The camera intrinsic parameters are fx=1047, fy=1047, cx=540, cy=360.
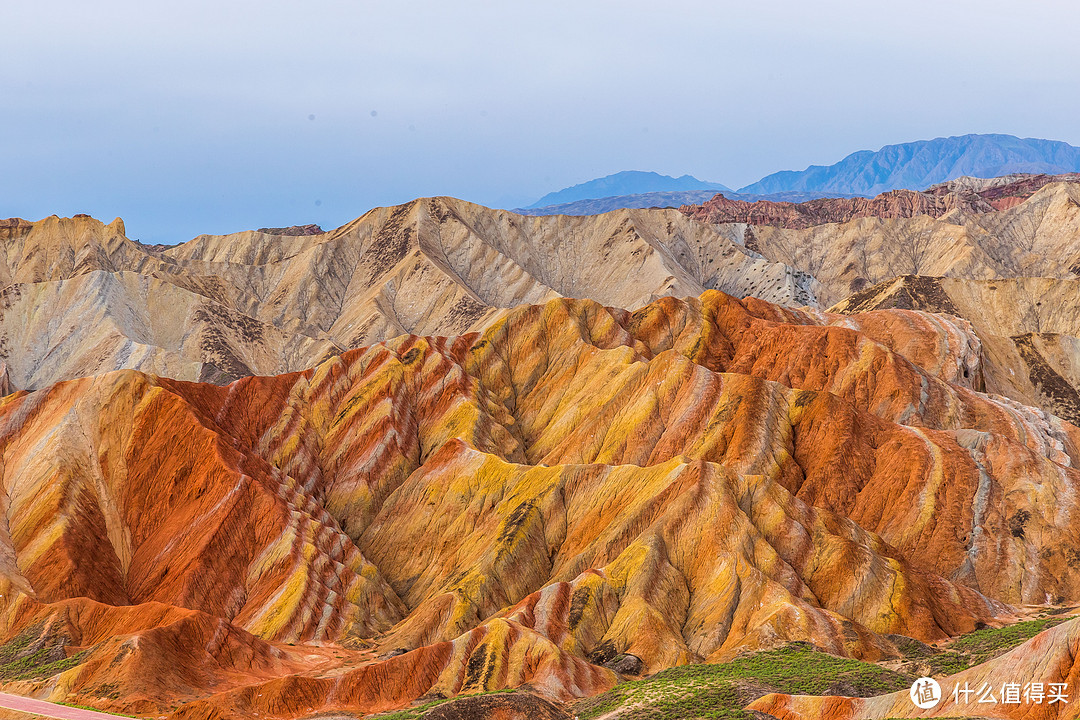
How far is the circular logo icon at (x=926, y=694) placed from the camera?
1545 inches

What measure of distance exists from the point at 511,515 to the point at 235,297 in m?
128

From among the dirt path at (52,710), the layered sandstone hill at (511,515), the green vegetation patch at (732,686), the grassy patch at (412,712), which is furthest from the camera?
the layered sandstone hill at (511,515)

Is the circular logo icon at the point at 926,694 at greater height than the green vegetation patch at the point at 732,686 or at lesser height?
greater

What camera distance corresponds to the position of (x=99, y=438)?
8381cm

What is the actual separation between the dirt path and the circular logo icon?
1415 inches

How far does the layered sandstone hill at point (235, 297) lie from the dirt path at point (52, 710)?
89132 millimetres

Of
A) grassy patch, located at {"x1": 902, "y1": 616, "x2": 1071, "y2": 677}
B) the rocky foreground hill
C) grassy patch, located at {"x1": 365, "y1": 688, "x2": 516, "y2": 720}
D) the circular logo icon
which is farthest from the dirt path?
grassy patch, located at {"x1": 902, "y1": 616, "x2": 1071, "y2": 677}

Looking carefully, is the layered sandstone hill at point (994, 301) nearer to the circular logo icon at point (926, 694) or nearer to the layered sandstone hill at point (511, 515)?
the layered sandstone hill at point (511, 515)

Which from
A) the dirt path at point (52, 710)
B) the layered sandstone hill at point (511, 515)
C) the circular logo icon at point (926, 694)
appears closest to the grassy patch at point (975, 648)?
the layered sandstone hill at point (511, 515)

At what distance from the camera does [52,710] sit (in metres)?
48.6

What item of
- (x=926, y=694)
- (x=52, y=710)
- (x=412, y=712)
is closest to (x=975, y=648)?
(x=926, y=694)

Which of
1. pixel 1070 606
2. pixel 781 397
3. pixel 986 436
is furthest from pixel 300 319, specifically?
pixel 1070 606

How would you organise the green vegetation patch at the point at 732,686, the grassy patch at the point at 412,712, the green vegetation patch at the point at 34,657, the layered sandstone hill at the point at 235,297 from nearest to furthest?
the green vegetation patch at the point at 732,686 < the grassy patch at the point at 412,712 < the green vegetation patch at the point at 34,657 < the layered sandstone hill at the point at 235,297

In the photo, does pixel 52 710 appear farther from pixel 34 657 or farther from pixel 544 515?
pixel 544 515
